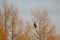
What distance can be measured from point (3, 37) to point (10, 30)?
184 centimetres

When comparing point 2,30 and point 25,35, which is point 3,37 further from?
point 25,35

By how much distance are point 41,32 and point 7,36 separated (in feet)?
11.1

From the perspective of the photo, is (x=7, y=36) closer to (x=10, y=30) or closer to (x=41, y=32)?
→ (x=10, y=30)

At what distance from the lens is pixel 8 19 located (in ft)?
68.3

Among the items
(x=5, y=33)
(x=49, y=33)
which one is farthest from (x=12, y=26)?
(x=49, y=33)

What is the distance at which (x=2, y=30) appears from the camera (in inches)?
771

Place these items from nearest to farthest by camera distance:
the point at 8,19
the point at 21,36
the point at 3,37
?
1. the point at 3,37
2. the point at 8,19
3. the point at 21,36

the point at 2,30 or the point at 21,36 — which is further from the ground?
the point at 2,30

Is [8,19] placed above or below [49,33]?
above

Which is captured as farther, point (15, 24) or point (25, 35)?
point (25, 35)

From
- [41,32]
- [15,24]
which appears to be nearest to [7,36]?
[15,24]

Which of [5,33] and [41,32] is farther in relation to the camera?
[41,32]

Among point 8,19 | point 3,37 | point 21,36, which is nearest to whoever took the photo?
point 3,37

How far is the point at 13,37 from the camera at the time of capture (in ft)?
69.7
